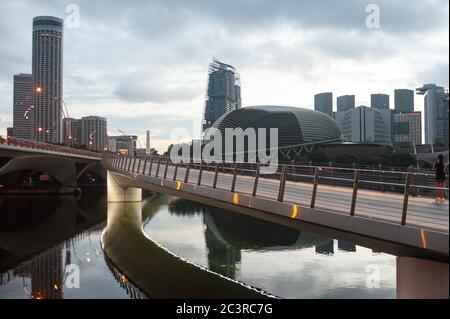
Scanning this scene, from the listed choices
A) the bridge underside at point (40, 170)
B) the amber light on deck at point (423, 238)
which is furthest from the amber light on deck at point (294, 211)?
the bridge underside at point (40, 170)

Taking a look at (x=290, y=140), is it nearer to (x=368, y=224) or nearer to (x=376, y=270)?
(x=376, y=270)

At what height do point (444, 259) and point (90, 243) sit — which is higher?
point (444, 259)

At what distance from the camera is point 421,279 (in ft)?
29.0

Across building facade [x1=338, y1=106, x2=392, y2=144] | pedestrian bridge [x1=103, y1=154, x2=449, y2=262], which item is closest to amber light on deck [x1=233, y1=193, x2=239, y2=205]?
pedestrian bridge [x1=103, y1=154, x2=449, y2=262]

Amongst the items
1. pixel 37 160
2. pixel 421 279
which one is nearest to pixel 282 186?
pixel 421 279

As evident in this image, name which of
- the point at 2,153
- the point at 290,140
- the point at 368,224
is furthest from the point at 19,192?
the point at 290,140

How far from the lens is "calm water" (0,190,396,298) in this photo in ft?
54.5

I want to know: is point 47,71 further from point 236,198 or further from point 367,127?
point 367,127

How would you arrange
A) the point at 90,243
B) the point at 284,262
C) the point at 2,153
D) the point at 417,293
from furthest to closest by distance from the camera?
1. the point at 2,153
2. the point at 90,243
3. the point at 284,262
4. the point at 417,293

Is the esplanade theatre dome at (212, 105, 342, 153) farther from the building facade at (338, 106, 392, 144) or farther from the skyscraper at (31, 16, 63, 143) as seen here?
the skyscraper at (31, 16, 63, 143)

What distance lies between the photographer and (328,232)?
36.8 feet

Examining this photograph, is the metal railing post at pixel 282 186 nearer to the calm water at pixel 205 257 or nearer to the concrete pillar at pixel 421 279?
the concrete pillar at pixel 421 279

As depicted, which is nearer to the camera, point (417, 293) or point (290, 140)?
point (417, 293)

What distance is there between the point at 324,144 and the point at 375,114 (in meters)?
33.0
